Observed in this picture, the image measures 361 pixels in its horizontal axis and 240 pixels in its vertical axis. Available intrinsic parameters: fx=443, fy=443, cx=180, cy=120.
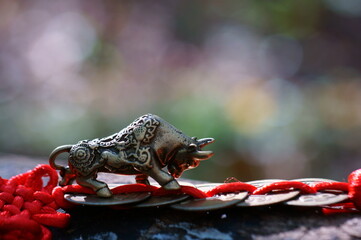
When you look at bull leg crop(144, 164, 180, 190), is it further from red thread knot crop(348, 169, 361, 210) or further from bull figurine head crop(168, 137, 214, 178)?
red thread knot crop(348, 169, 361, 210)

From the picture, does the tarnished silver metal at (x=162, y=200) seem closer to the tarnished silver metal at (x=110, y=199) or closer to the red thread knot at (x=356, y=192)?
the tarnished silver metal at (x=110, y=199)

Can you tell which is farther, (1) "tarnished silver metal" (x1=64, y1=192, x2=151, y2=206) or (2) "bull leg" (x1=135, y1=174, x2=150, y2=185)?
(2) "bull leg" (x1=135, y1=174, x2=150, y2=185)

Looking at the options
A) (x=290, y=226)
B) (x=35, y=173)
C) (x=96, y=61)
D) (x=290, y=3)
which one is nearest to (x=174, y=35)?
(x=96, y=61)

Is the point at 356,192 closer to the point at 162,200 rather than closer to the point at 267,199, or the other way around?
the point at 267,199

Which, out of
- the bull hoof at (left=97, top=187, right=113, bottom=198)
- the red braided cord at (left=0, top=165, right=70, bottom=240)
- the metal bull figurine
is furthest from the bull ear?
the red braided cord at (left=0, top=165, right=70, bottom=240)

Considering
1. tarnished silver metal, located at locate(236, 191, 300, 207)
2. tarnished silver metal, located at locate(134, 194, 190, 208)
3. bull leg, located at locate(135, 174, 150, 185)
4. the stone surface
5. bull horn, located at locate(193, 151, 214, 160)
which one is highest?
bull horn, located at locate(193, 151, 214, 160)

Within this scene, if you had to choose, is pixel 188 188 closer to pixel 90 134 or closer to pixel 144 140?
pixel 144 140

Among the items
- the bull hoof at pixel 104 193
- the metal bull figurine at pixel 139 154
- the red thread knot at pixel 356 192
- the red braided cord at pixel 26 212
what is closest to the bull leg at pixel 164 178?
the metal bull figurine at pixel 139 154
